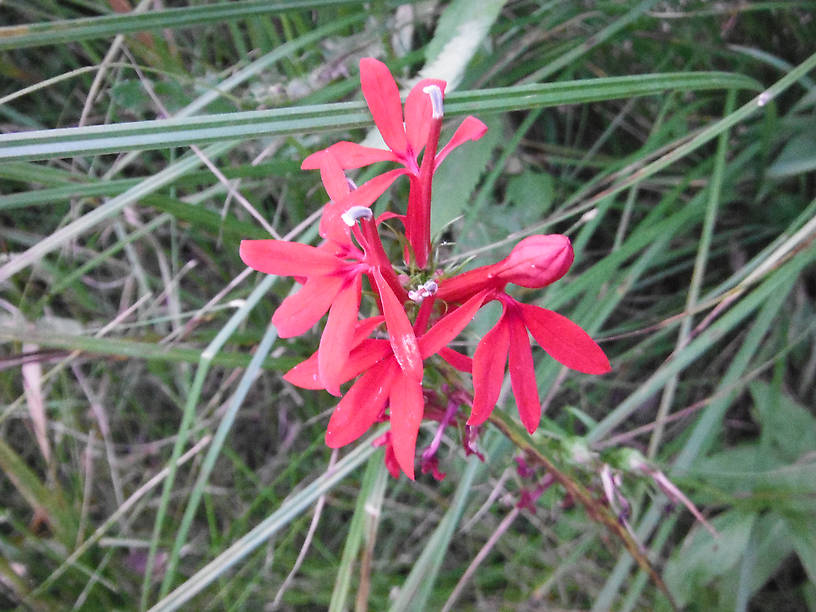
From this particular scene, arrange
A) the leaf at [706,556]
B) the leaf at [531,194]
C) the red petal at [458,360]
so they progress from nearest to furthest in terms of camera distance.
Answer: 1. the red petal at [458,360]
2. the leaf at [706,556]
3. the leaf at [531,194]

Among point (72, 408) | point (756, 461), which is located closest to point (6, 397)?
point (72, 408)

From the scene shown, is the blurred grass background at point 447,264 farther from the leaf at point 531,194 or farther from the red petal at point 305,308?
the red petal at point 305,308

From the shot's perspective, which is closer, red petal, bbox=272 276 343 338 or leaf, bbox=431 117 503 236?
red petal, bbox=272 276 343 338

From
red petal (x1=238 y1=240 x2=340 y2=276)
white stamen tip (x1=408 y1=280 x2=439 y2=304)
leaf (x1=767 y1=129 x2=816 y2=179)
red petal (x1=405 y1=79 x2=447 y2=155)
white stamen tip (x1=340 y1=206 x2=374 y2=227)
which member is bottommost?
leaf (x1=767 y1=129 x2=816 y2=179)

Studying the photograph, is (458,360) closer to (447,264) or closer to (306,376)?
(306,376)

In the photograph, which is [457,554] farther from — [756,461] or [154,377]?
[154,377]

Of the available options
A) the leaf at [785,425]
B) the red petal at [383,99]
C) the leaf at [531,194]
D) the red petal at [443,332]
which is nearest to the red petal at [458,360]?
the red petal at [443,332]

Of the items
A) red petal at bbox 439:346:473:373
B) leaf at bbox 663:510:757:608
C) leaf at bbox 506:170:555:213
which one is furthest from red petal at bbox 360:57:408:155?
leaf at bbox 663:510:757:608

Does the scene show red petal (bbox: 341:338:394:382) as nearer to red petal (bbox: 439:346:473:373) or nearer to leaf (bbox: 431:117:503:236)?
red petal (bbox: 439:346:473:373)

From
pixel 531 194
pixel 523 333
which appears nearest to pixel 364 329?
pixel 523 333

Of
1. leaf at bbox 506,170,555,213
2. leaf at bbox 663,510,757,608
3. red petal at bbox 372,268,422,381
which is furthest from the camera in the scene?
leaf at bbox 506,170,555,213
